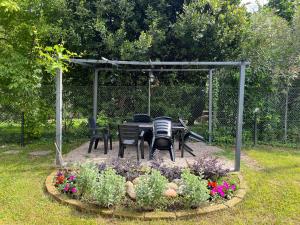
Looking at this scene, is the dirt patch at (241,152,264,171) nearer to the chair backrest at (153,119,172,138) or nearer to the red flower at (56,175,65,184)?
→ the chair backrest at (153,119,172,138)

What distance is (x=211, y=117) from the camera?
8070 millimetres

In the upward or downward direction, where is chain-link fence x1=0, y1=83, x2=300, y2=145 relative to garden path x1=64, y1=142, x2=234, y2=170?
upward

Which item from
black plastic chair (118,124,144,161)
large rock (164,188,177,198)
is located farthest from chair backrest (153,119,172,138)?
large rock (164,188,177,198)

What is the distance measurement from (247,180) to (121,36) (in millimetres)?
5023

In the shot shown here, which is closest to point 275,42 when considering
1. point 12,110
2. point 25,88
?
point 25,88

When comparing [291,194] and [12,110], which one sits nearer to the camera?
[291,194]

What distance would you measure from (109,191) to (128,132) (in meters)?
2.37

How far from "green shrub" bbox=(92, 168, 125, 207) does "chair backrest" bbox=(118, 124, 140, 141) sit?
2037 millimetres

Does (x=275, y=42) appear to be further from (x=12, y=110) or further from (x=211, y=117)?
(x=12, y=110)

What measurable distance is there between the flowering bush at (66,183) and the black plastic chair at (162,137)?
76.8 inches

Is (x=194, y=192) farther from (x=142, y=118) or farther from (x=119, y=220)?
(x=142, y=118)

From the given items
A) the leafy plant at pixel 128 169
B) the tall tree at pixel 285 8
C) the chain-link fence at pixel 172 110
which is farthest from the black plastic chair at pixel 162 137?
the tall tree at pixel 285 8

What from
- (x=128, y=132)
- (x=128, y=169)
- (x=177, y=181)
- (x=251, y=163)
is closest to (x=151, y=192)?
(x=177, y=181)

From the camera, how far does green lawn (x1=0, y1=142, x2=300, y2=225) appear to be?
10.8ft
